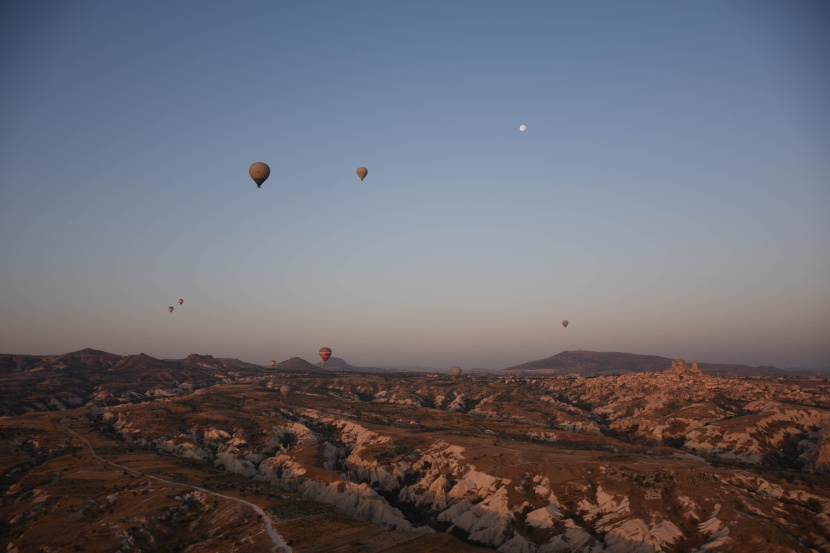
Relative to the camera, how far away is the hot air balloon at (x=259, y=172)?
89.6 meters

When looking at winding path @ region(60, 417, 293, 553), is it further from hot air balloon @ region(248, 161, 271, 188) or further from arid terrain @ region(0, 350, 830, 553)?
hot air balloon @ region(248, 161, 271, 188)

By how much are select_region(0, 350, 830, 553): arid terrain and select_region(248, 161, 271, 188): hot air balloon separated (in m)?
A: 53.8

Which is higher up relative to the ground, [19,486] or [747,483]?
[747,483]

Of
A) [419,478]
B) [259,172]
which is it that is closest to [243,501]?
[419,478]

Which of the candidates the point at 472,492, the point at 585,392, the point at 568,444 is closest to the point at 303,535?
the point at 472,492

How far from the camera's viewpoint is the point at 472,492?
74.2m

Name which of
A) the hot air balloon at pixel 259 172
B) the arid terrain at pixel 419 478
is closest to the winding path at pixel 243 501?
the arid terrain at pixel 419 478

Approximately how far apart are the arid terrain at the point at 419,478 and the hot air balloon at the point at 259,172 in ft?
176

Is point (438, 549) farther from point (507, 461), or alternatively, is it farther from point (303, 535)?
point (507, 461)

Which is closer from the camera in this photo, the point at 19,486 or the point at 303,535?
the point at 303,535

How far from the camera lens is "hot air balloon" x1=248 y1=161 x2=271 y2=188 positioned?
8962cm

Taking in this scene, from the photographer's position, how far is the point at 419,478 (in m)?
85.1

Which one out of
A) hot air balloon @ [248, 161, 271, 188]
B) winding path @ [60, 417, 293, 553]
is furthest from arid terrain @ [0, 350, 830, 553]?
hot air balloon @ [248, 161, 271, 188]

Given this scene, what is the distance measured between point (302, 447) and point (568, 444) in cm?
5729
